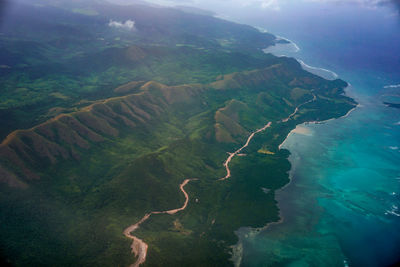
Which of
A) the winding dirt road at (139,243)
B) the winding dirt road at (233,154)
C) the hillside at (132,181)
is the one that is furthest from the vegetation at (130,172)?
the winding dirt road at (233,154)

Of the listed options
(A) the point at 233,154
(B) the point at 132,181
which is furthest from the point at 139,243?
(A) the point at 233,154

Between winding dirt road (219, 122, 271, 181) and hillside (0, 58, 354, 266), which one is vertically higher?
hillside (0, 58, 354, 266)

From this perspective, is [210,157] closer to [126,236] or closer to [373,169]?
[126,236]

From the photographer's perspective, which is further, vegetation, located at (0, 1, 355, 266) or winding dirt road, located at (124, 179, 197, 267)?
vegetation, located at (0, 1, 355, 266)

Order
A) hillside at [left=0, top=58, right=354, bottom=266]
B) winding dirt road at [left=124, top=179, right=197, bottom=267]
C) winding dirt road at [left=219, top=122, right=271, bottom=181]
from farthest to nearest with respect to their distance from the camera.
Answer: winding dirt road at [left=219, top=122, right=271, bottom=181]
hillside at [left=0, top=58, right=354, bottom=266]
winding dirt road at [left=124, top=179, right=197, bottom=267]

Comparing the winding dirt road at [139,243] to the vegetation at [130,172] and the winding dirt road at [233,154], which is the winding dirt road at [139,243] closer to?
the vegetation at [130,172]

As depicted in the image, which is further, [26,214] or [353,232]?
[353,232]

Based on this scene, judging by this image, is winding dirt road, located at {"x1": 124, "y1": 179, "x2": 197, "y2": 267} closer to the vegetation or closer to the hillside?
the vegetation

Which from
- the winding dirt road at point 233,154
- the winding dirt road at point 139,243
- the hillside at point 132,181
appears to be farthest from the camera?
the winding dirt road at point 233,154

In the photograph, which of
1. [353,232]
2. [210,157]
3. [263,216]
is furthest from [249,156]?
[353,232]

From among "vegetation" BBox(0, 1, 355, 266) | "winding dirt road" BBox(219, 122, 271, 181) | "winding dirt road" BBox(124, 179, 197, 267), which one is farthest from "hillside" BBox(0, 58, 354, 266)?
"winding dirt road" BBox(219, 122, 271, 181)

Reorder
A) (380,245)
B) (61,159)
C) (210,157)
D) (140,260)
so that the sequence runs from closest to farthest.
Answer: (140,260) < (380,245) < (61,159) < (210,157)
